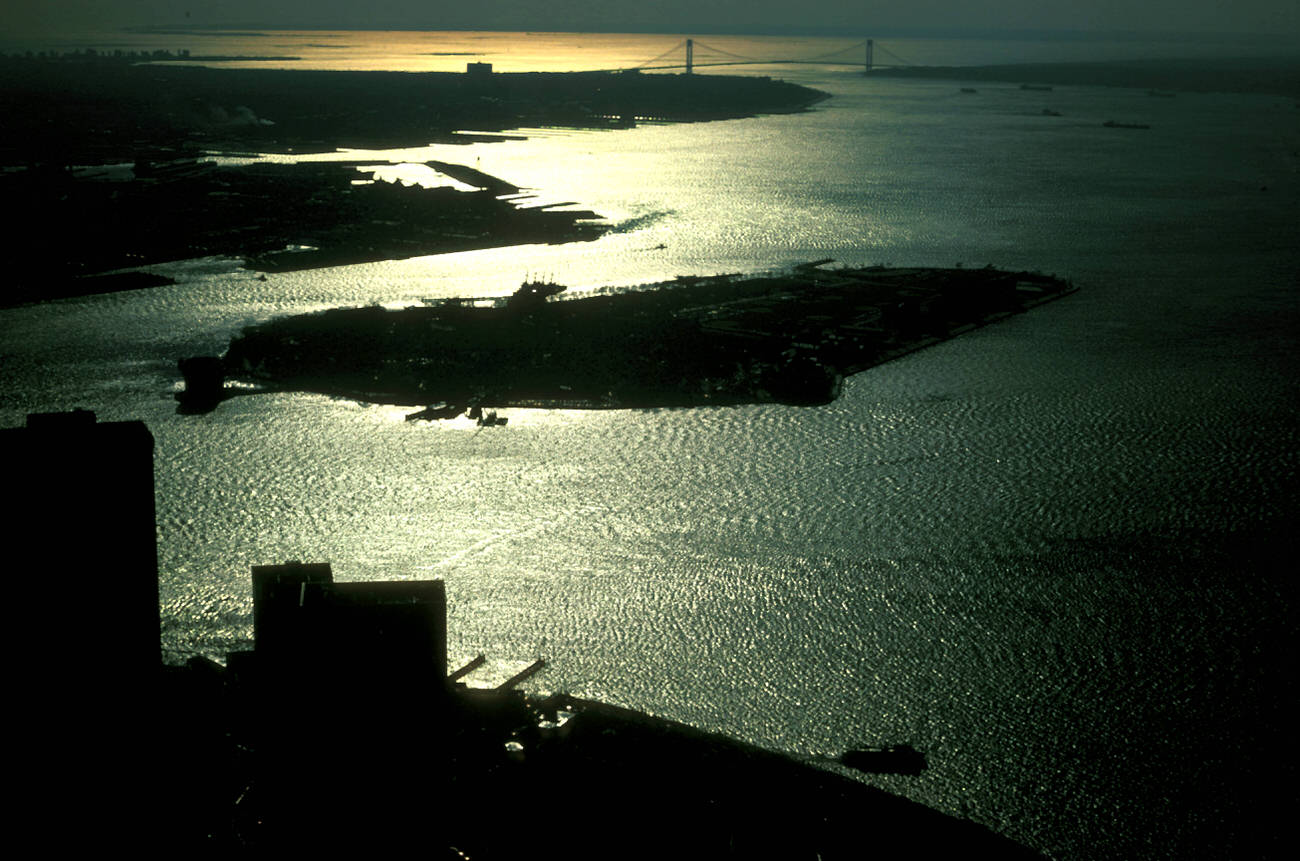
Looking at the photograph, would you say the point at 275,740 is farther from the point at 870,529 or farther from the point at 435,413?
the point at 435,413

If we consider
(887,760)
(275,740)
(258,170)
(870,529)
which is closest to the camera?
(275,740)

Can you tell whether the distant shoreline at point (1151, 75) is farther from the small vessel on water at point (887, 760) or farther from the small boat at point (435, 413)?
the small vessel on water at point (887, 760)

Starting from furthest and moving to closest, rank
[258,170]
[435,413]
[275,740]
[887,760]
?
1. [258,170]
2. [435,413]
3. [887,760]
4. [275,740]

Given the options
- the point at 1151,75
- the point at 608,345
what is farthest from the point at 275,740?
the point at 1151,75

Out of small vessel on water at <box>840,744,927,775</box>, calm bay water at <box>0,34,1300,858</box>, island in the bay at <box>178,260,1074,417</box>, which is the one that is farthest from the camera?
island in the bay at <box>178,260,1074,417</box>

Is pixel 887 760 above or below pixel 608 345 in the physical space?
below

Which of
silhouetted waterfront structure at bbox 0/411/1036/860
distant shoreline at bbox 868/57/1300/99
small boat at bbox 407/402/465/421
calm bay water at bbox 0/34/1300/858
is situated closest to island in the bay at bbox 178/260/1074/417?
small boat at bbox 407/402/465/421

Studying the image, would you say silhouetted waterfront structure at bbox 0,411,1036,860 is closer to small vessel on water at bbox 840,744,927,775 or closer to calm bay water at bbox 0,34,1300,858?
small vessel on water at bbox 840,744,927,775

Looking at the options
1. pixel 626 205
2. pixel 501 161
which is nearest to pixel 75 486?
pixel 626 205
